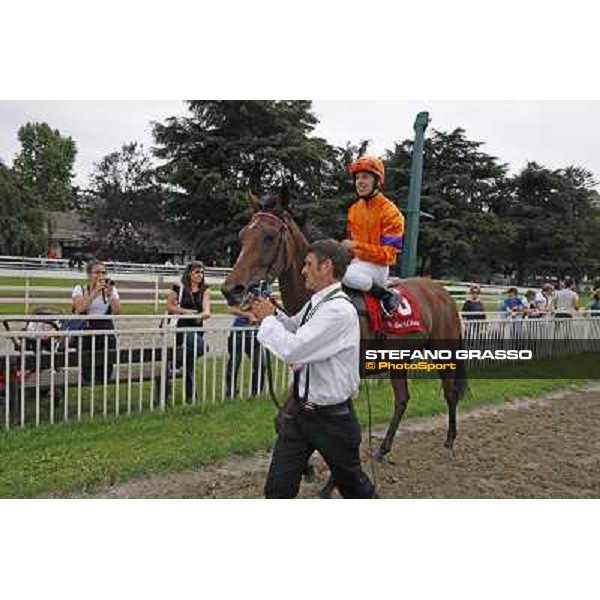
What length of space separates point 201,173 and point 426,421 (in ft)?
12.1

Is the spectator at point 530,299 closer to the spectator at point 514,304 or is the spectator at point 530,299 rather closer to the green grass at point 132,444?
the spectator at point 514,304

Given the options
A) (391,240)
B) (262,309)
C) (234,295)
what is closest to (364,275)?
(391,240)

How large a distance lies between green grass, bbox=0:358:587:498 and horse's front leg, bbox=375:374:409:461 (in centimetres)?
60

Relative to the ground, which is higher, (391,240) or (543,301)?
(391,240)

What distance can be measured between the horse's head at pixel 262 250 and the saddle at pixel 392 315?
69 cm

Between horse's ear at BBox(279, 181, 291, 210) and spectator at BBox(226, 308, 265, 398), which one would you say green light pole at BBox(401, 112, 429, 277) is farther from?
spectator at BBox(226, 308, 265, 398)

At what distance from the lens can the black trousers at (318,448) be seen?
2418 mm

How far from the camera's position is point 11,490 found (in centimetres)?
313

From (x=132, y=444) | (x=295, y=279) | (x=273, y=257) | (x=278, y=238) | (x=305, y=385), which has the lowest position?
(x=132, y=444)

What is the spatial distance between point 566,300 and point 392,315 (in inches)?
138

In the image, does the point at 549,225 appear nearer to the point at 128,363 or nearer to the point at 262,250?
the point at 262,250

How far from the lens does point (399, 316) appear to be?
3844mm

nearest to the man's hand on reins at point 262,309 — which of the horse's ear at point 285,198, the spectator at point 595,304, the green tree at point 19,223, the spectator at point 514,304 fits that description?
the horse's ear at point 285,198

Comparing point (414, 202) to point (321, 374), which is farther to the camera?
point (414, 202)
